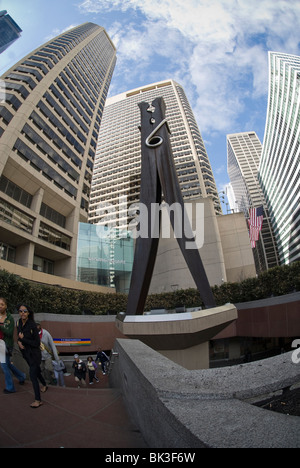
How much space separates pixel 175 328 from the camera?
8844mm

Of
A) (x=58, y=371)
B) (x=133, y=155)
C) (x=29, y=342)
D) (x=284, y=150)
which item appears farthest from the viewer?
(x=133, y=155)

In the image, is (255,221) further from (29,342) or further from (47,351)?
(29,342)

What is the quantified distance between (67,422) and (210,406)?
1.70 metres

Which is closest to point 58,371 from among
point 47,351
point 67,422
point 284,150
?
point 47,351

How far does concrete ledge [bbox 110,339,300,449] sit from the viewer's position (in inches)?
56.6

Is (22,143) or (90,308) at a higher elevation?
(22,143)

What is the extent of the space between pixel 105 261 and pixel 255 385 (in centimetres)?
3248

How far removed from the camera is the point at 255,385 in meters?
2.23

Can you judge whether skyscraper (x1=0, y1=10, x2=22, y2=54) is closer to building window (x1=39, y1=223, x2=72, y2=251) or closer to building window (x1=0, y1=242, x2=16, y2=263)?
building window (x1=39, y1=223, x2=72, y2=251)

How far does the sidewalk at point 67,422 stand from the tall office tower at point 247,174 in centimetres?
12412

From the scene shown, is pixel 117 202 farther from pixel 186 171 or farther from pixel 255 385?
pixel 255 385

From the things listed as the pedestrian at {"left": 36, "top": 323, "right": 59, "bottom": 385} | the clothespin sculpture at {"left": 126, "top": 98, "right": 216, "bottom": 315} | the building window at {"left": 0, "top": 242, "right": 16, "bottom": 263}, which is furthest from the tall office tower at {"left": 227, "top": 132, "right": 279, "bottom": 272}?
the pedestrian at {"left": 36, "top": 323, "right": 59, "bottom": 385}

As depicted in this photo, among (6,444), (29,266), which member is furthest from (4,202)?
(6,444)

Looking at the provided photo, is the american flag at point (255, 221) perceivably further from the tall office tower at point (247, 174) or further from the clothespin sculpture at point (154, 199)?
the tall office tower at point (247, 174)
